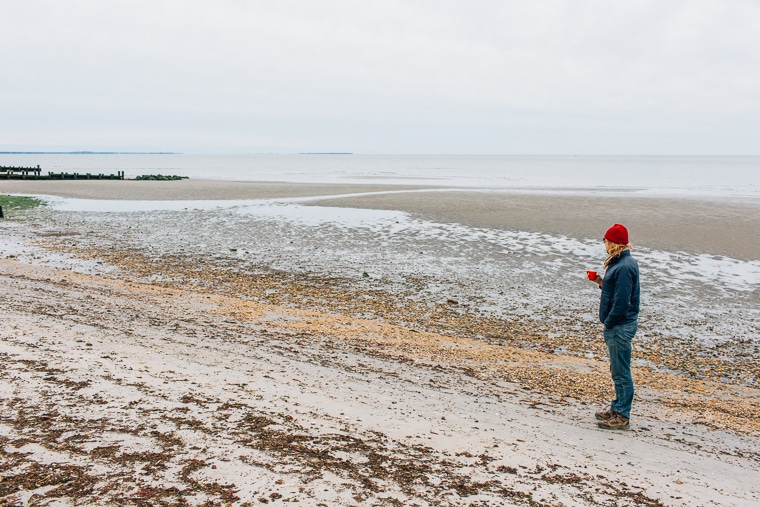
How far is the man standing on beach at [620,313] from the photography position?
5754mm

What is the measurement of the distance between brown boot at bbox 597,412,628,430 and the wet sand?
48.8ft

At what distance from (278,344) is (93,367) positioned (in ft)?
8.30

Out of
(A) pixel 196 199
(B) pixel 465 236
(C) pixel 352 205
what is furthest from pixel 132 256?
(A) pixel 196 199

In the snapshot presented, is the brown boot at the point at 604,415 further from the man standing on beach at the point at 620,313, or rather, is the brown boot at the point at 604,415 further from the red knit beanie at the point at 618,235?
the red knit beanie at the point at 618,235

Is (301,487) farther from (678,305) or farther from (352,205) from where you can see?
(352,205)

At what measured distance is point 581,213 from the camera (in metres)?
29.2

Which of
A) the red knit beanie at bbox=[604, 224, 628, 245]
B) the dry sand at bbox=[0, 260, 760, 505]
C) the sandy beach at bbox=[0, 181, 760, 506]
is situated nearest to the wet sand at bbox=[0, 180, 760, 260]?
the sandy beach at bbox=[0, 181, 760, 506]

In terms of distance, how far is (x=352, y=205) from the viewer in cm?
3272

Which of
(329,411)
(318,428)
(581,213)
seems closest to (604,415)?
(329,411)

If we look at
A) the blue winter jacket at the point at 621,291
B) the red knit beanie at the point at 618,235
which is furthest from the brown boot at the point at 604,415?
the red knit beanie at the point at 618,235

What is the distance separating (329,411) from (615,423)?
9.60 ft

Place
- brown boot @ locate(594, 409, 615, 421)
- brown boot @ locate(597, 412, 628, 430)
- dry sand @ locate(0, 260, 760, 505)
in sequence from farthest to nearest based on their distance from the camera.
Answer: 1. brown boot @ locate(594, 409, 615, 421)
2. brown boot @ locate(597, 412, 628, 430)
3. dry sand @ locate(0, 260, 760, 505)

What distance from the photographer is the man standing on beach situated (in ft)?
18.9

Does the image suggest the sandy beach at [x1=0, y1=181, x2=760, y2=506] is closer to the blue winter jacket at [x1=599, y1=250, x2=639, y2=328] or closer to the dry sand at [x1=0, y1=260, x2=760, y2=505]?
the dry sand at [x1=0, y1=260, x2=760, y2=505]
